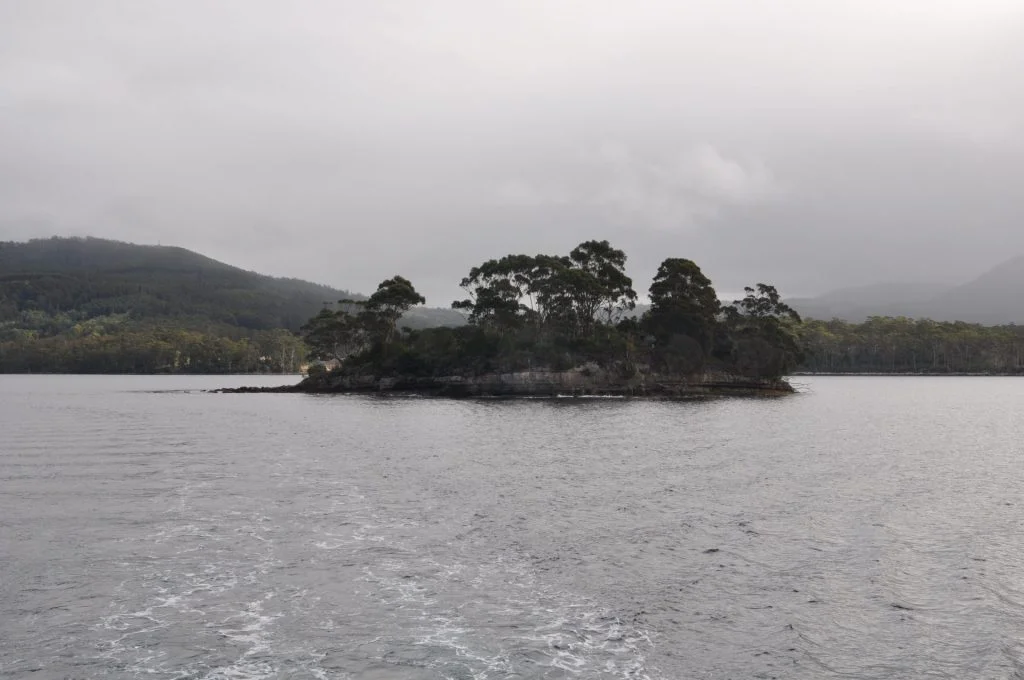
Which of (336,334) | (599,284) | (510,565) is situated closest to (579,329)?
(599,284)

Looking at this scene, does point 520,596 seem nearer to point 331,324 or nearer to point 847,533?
point 847,533

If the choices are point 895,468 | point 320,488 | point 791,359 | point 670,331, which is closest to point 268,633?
point 320,488

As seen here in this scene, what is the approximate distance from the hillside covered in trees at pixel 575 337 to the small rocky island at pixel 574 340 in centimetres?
21

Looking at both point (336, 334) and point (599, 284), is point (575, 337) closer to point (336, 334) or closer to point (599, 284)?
point (599, 284)

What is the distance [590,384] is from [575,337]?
Answer: 9447mm

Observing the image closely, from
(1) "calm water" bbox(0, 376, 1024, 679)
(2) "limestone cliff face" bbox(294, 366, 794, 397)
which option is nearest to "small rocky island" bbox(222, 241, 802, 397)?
(2) "limestone cliff face" bbox(294, 366, 794, 397)

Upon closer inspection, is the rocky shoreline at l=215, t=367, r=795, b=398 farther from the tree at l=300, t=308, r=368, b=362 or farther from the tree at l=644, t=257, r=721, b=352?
the tree at l=300, t=308, r=368, b=362

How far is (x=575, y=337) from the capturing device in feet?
400

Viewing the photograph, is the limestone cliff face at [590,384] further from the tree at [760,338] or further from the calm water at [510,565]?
the calm water at [510,565]

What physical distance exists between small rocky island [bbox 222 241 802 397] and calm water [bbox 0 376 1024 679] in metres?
75.6

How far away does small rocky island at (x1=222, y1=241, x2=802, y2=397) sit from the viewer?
388ft

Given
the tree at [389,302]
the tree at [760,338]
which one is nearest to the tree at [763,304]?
the tree at [760,338]

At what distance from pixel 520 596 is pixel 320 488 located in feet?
53.9

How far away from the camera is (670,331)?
413ft
